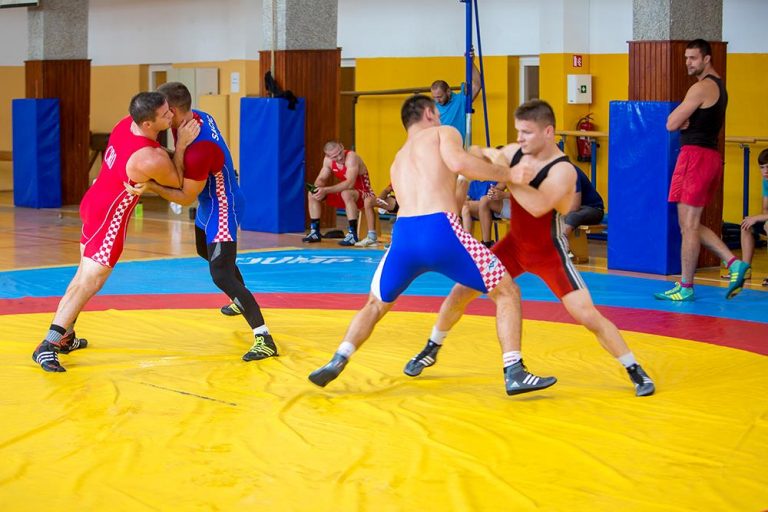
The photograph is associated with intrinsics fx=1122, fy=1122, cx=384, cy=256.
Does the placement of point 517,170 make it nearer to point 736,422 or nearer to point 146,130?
point 736,422

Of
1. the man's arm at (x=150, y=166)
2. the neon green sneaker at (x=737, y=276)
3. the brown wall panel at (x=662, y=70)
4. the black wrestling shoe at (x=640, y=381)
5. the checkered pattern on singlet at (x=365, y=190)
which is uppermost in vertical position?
the brown wall panel at (x=662, y=70)

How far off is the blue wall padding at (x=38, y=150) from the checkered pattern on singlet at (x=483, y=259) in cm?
1140

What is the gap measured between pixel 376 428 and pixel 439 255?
0.83 m

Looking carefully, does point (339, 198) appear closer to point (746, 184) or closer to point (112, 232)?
point (746, 184)

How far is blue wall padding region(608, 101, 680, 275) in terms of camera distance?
29.8ft

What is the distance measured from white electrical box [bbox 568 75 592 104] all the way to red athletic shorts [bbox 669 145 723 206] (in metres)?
4.73

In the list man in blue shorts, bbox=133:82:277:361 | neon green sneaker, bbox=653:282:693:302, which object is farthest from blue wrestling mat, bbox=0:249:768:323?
man in blue shorts, bbox=133:82:277:361

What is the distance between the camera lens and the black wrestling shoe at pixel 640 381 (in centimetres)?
504

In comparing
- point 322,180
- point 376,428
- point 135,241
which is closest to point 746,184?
point 322,180

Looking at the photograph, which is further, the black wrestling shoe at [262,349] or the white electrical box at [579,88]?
the white electrical box at [579,88]

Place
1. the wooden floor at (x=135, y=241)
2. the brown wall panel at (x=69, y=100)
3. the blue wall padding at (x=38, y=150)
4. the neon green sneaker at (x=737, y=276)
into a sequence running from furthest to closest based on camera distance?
1. the brown wall panel at (x=69, y=100)
2. the blue wall padding at (x=38, y=150)
3. the wooden floor at (x=135, y=241)
4. the neon green sneaker at (x=737, y=276)

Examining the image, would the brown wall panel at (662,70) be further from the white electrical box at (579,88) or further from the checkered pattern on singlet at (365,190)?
the white electrical box at (579,88)

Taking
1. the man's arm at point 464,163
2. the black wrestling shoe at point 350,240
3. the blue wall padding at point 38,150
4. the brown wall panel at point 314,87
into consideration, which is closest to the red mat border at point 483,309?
the man's arm at point 464,163

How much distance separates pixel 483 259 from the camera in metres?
4.91
